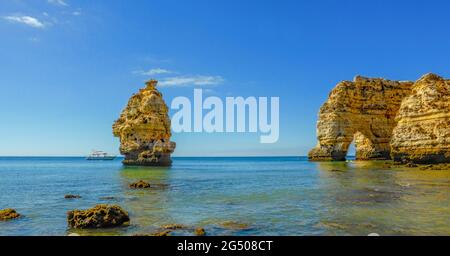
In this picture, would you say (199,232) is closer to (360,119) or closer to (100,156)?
(360,119)

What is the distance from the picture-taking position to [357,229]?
1333 centimetres

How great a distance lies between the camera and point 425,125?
5191cm

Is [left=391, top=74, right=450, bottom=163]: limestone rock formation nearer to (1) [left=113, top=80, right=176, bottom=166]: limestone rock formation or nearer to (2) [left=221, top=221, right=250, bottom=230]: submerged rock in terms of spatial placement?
(1) [left=113, top=80, right=176, bottom=166]: limestone rock formation

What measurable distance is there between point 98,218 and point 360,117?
85237 millimetres

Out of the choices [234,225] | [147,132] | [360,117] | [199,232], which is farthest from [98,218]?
[360,117]

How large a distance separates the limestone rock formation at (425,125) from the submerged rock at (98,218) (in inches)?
1819

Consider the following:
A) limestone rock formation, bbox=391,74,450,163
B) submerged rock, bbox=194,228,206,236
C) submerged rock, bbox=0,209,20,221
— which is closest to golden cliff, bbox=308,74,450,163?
limestone rock formation, bbox=391,74,450,163

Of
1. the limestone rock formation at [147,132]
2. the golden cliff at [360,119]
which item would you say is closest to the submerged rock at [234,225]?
the limestone rock formation at [147,132]

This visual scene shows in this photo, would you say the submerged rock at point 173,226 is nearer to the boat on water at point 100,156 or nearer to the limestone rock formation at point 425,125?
the limestone rock formation at point 425,125
